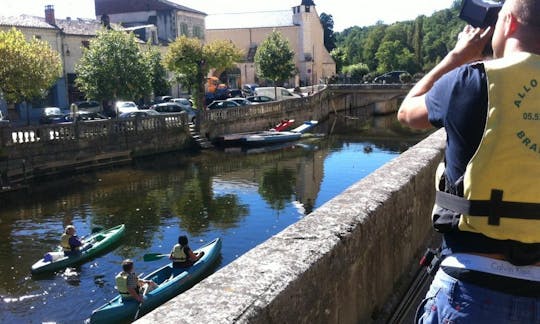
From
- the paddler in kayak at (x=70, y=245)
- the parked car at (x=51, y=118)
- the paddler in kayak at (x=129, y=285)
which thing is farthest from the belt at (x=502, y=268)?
the parked car at (x=51, y=118)

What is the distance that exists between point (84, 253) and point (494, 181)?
50.5 ft

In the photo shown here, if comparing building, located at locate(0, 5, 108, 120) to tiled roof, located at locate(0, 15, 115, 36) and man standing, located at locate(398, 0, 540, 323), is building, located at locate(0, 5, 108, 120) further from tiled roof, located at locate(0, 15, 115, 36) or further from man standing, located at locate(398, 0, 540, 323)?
man standing, located at locate(398, 0, 540, 323)

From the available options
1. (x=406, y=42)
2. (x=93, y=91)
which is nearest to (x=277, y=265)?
(x=93, y=91)

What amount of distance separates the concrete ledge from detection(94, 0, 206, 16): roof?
55.6 metres

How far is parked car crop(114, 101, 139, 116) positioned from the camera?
36925 millimetres

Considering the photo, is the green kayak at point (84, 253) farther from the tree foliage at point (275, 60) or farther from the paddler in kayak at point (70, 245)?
the tree foliage at point (275, 60)

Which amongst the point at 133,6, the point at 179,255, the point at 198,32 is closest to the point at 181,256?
the point at 179,255

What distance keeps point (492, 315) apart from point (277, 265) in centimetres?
123

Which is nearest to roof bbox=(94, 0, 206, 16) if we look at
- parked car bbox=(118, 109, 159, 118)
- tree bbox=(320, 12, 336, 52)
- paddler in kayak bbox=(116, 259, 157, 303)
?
parked car bbox=(118, 109, 159, 118)

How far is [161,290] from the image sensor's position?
12.9 metres

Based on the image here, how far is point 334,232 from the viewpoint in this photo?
141 inches

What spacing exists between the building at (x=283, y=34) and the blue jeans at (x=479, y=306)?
2536 inches

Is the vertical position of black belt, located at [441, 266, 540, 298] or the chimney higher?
the chimney

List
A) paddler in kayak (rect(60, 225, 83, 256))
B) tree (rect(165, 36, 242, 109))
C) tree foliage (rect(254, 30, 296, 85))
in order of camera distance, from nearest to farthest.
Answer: paddler in kayak (rect(60, 225, 83, 256))
tree (rect(165, 36, 242, 109))
tree foliage (rect(254, 30, 296, 85))
